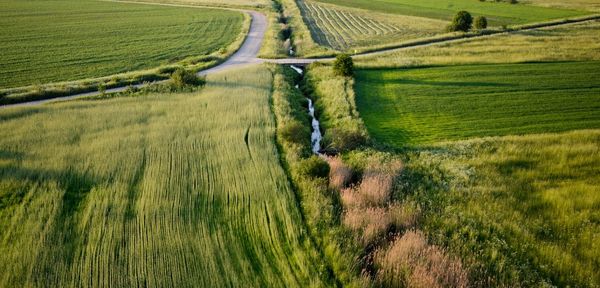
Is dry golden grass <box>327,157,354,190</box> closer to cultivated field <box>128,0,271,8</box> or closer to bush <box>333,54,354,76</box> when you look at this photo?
bush <box>333,54,354,76</box>

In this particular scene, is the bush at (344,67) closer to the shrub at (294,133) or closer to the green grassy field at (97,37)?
the shrub at (294,133)

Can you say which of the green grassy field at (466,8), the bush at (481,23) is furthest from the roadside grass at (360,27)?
the green grassy field at (466,8)

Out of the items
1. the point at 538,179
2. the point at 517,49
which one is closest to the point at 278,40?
the point at 517,49

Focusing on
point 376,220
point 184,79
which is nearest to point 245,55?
point 184,79

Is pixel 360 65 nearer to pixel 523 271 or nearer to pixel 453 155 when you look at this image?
pixel 453 155

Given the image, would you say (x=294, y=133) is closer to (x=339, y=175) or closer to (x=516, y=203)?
(x=339, y=175)

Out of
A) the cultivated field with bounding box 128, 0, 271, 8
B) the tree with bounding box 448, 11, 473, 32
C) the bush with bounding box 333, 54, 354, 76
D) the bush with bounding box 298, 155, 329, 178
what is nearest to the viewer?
the bush with bounding box 298, 155, 329, 178

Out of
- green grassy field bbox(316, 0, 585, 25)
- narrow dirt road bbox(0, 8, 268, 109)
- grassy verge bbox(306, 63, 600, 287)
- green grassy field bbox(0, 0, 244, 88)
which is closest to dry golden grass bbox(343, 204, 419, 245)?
grassy verge bbox(306, 63, 600, 287)
